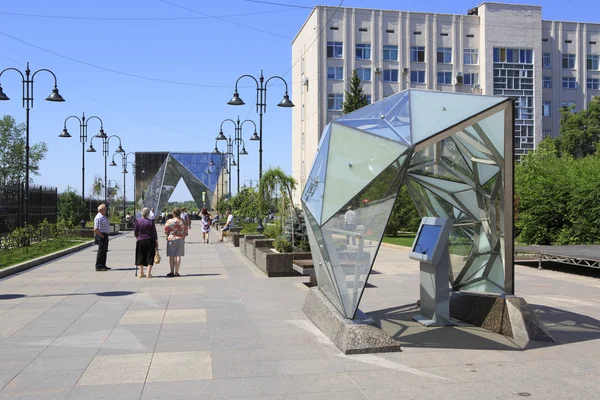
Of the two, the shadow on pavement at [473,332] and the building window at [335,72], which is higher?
the building window at [335,72]

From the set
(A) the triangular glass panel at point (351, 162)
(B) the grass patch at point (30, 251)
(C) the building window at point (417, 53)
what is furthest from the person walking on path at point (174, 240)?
(C) the building window at point (417, 53)

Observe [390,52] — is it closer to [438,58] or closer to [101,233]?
[438,58]

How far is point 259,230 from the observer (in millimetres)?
29828

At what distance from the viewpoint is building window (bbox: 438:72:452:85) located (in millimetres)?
59188

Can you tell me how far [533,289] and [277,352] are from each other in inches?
308

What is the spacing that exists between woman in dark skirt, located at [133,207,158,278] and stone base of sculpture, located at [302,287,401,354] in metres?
7.93

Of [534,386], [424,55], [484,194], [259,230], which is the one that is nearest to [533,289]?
[484,194]

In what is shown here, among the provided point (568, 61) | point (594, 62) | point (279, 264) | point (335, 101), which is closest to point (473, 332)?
point (279, 264)

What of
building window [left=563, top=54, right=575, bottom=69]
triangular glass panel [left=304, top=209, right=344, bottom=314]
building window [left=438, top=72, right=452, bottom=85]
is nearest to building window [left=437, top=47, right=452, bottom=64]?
building window [left=438, top=72, right=452, bottom=85]

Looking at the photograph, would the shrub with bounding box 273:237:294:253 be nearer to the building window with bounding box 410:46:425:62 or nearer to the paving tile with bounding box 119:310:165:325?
the paving tile with bounding box 119:310:165:325

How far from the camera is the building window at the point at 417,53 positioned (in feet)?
193

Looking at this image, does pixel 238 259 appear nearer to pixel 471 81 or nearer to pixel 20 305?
pixel 20 305

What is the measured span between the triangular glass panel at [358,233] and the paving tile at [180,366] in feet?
6.30

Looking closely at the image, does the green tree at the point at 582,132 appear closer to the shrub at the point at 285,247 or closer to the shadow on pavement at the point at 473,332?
the shrub at the point at 285,247
